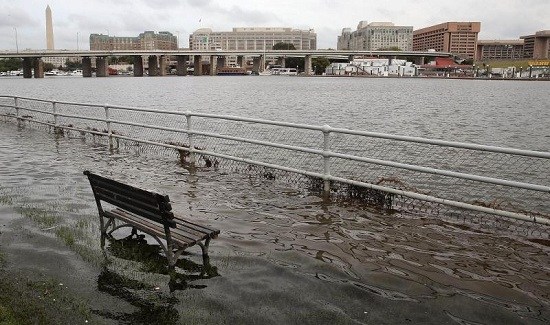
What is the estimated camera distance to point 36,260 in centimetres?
580

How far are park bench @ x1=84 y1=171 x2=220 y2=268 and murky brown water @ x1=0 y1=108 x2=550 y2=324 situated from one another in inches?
14.1

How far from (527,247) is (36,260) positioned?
627 centimetres

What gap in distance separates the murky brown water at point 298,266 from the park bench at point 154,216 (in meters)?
0.36

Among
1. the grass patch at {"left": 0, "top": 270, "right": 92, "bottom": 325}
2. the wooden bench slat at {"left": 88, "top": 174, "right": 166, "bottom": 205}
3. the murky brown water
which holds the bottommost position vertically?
the murky brown water

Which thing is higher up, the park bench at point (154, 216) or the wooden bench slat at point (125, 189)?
the wooden bench slat at point (125, 189)

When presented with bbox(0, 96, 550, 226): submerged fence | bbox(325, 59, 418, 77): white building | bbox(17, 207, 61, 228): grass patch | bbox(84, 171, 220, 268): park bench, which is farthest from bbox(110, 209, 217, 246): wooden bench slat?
bbox(325, 59, 418, 77): white building

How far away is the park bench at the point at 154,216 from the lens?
5.13 m

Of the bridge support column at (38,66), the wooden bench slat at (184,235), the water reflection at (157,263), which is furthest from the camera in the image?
the bridge support column at (38,66)

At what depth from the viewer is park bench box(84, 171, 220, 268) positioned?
5.13m

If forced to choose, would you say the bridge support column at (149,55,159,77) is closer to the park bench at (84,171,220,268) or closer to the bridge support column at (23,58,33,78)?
the bridge support column at (23,58,33,78)

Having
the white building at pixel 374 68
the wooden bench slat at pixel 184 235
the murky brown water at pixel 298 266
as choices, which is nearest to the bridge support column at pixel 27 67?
the white building at pixel 374 68

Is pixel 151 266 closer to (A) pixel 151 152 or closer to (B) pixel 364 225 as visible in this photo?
(B) pixel 364 225

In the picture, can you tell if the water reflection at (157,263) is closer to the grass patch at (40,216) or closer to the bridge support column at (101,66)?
the grass patch at (40,216)

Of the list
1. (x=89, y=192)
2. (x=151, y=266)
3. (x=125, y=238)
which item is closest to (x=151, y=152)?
(x=89, y=192)
